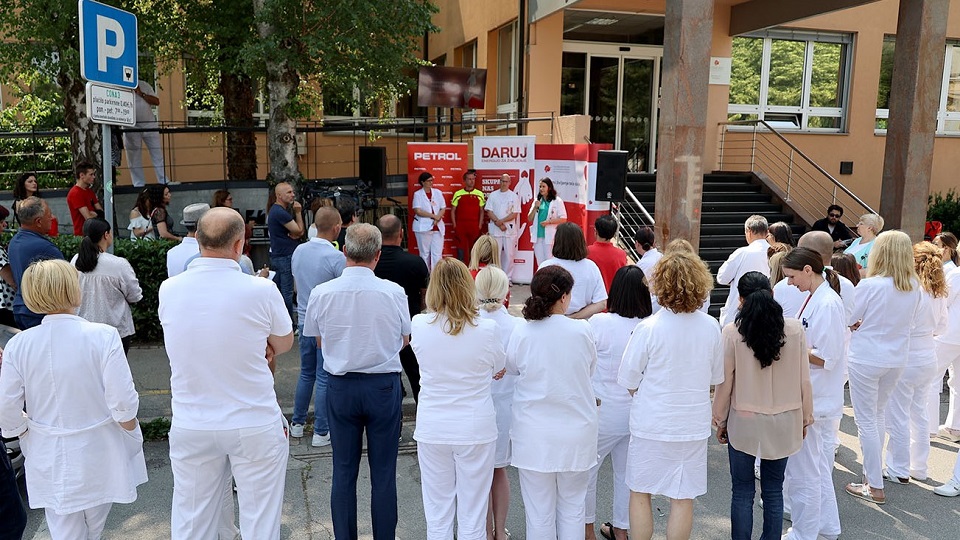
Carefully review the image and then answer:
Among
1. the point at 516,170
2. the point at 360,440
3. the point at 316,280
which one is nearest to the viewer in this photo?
the point at 360,440

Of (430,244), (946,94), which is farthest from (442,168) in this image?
(946,94)

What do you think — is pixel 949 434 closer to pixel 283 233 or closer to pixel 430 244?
pixel 283 233

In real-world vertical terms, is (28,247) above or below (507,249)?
above

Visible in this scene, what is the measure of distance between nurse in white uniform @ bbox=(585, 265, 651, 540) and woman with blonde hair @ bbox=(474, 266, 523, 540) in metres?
0.53

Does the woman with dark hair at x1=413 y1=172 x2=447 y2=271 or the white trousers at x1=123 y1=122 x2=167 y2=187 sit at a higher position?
the white trousers at x1=123 y1=122 x2=167 y2=187

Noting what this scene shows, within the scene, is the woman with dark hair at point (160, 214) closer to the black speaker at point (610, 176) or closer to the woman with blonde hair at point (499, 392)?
the black speaker at point (610, 176)

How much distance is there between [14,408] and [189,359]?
34.2 inches

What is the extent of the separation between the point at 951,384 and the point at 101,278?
7083mm

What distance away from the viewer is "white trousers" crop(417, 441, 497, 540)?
383 cm

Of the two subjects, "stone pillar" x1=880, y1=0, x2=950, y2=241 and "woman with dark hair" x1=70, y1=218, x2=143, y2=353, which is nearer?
"woman with dark hair" x1=70, y1=218, x2=143, y2=353

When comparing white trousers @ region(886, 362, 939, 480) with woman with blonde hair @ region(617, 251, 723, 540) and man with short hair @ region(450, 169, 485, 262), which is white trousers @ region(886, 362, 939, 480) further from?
man with short hair @ region(450, 169, 485, 262)


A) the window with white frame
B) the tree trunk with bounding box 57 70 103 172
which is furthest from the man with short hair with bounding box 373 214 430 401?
the window with white frame

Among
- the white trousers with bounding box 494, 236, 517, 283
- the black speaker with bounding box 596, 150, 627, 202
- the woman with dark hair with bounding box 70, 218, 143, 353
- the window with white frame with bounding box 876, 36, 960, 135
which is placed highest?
the window with white frame with bounding box 876, 36, 960, 135

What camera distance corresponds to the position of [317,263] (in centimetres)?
573
